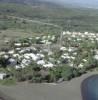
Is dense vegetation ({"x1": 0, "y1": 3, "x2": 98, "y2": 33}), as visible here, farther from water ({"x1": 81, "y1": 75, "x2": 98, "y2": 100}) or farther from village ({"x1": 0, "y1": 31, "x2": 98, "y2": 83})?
water ({"x1": 81, "y1": 75, "x2": 98, "y2": 100})

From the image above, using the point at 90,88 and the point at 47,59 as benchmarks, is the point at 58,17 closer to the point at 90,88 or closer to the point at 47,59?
the point at 47,59

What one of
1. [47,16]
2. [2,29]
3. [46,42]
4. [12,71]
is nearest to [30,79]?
[12,71]

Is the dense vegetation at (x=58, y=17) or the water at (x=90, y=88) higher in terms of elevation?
the water at (x=90, y=88)

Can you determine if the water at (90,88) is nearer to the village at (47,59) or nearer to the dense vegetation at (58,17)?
the village at (47,59)

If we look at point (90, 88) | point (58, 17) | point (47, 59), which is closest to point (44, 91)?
point (90, 88)

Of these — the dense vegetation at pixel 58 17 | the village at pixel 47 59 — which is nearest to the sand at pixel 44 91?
the village at pixel 47 59

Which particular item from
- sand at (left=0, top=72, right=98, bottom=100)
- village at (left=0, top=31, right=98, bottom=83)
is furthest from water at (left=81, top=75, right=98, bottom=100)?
village at (left=0, top=31, right=98, bottom=83)

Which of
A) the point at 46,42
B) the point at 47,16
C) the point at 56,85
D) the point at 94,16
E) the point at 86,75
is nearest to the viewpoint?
the point at 56,85

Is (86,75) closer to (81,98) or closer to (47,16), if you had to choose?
(81,98)
